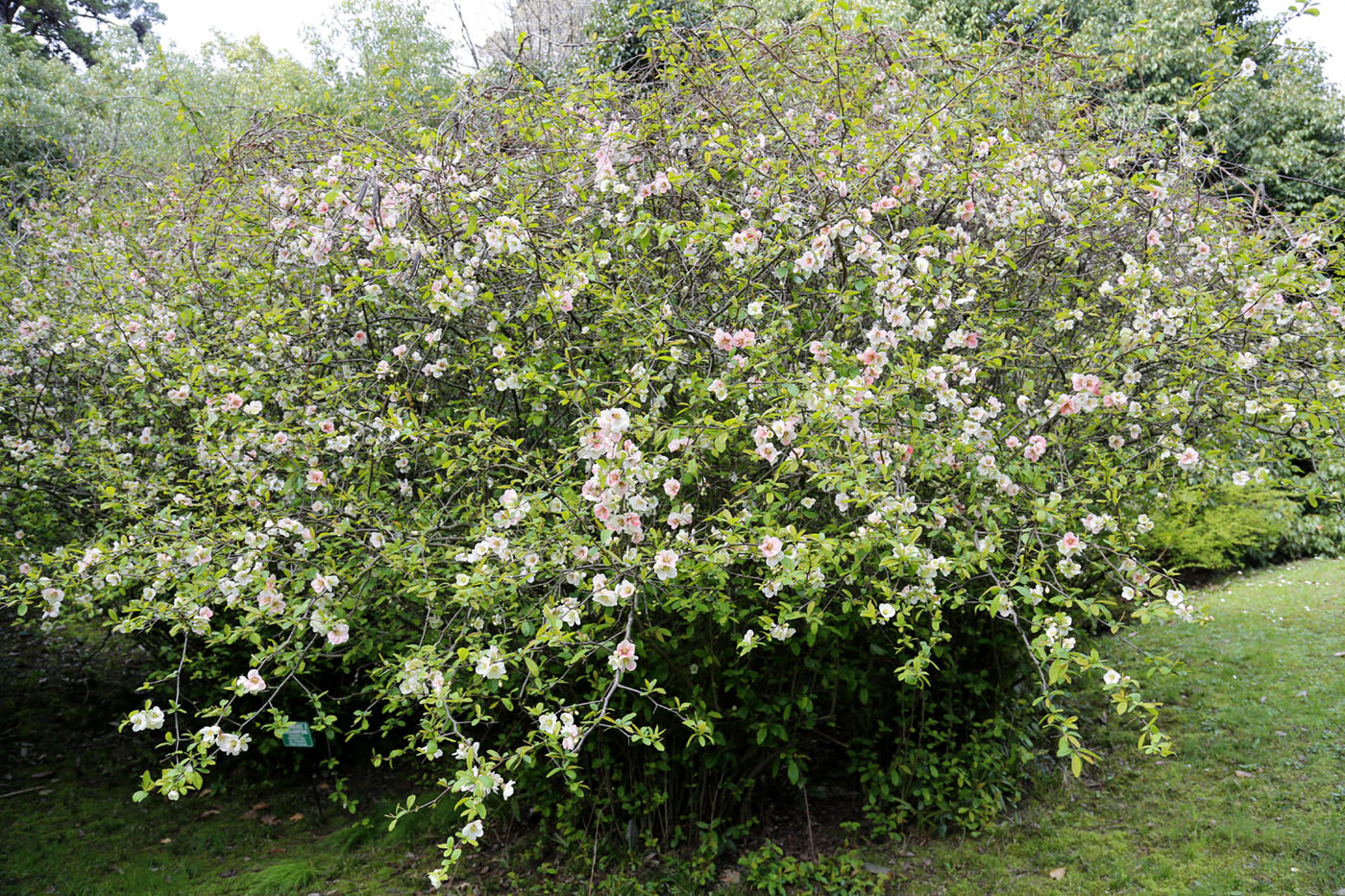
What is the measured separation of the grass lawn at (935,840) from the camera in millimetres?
3275

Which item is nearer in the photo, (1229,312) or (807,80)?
(1229,312)

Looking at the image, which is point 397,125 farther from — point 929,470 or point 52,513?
point 929,470

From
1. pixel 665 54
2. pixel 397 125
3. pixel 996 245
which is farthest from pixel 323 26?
pixel 996 245

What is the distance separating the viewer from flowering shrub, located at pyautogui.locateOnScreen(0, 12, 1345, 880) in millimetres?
2457

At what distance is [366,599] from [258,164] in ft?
6.66

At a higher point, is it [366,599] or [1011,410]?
[1011,410]

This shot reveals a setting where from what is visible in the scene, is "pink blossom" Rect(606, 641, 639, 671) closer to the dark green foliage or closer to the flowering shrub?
the flowering shrub

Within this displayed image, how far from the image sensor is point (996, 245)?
118 inches

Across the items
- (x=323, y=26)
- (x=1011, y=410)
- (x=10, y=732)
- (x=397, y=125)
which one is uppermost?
(x=323, y=26)

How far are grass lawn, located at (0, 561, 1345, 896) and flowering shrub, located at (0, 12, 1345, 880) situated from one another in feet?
1.12

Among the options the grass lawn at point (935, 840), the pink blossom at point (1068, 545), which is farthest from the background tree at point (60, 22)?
the pink blossom at point (1068, 545)

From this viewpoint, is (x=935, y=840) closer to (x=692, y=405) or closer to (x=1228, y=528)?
(x=692, y=405)

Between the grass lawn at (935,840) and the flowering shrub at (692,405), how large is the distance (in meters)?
0.34

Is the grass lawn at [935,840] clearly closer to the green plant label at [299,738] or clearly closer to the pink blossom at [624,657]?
the green plant label at [299,738]
